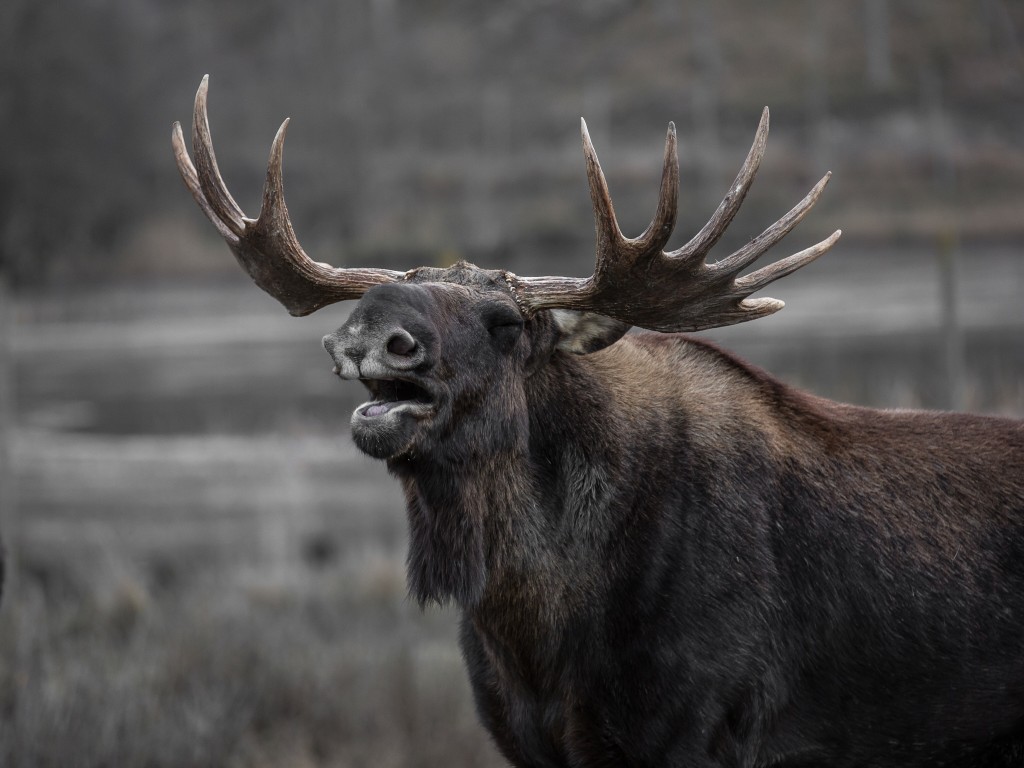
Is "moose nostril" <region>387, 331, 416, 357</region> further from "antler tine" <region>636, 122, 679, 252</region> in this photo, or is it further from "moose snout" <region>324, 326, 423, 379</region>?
"antler tine" <region>636, 122, 679, 252</region>

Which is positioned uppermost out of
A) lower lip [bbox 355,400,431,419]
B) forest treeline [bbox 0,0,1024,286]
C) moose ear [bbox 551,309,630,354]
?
forest treeline [bbox 0,0,1024,286]

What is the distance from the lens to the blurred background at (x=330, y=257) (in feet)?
24.2

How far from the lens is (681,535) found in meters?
3.82

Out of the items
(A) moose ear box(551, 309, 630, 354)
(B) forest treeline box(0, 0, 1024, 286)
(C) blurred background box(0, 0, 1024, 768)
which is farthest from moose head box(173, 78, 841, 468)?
(B) forest treeline box(0, 0, 1024, 286)

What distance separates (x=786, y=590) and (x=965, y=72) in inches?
950

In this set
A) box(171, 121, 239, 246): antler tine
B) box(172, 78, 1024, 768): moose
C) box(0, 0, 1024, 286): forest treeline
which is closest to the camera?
box(172, 78, 1024, 768): moose

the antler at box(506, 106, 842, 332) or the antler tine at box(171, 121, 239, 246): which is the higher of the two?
the antler tine at box(171, 121, 239, 246)

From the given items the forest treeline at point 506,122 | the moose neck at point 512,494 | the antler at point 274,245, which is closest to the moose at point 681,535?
the moose neck at point 512,494

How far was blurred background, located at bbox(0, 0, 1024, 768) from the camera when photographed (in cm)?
738

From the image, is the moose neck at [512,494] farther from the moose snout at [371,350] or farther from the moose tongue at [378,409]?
the moose snout at [371,350]

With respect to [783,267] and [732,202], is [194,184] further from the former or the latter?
[783,267]

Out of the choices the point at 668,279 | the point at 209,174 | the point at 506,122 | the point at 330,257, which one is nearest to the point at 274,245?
the point at 209,174

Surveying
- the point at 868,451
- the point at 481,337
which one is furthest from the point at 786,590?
the point at 481,337

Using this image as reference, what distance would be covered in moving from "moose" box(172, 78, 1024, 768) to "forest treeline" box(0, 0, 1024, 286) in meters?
15.3
